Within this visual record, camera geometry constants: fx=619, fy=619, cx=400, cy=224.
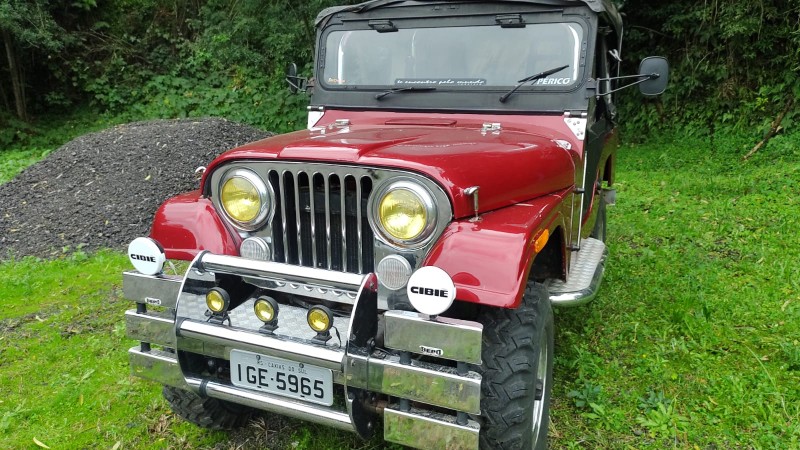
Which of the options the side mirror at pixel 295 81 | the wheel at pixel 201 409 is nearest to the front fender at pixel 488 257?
the wheel at pixel 201 409

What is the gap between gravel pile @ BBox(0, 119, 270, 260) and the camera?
6.43 m

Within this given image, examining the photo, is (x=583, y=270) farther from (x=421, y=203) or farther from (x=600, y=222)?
(x=600, y=222)

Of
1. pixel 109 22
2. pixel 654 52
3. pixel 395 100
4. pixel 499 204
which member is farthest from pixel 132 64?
pixel 499 204

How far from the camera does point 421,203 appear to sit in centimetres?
225

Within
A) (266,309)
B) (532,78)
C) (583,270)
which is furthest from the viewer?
(583,270)

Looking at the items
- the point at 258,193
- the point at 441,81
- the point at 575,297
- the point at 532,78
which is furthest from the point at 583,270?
the point at 258,193

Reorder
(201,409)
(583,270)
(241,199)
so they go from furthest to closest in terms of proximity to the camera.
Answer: (583,270)
(201,409)
(241,199)

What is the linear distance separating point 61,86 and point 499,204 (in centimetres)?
1353

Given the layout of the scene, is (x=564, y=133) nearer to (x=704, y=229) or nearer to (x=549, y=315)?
(x=549, y=315)

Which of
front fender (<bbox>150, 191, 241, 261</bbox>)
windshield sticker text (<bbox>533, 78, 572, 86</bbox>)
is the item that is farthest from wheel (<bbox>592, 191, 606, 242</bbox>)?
front fender (<bbox>150, 191, 241, 261</bbox>)

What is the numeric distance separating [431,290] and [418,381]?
305 millimetres

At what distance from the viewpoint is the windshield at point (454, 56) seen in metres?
3.38

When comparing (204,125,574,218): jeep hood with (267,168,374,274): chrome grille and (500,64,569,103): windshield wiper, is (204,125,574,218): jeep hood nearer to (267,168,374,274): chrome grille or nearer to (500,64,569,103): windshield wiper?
(267,168,374,274): chrome grille

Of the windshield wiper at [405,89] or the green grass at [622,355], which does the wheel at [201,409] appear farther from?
the windshield wiper at [405,89]
